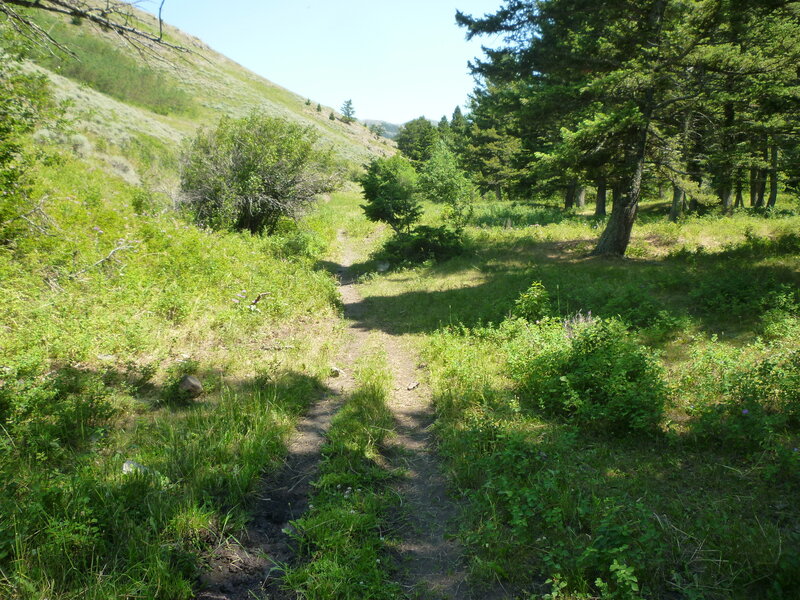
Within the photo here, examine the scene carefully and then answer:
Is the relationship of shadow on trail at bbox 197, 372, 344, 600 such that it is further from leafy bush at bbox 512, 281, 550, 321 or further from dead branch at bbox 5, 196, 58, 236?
dead branch at bbox 5, 196, 58, 236

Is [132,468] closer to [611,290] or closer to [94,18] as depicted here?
[94,18]

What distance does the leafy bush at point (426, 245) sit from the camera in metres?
17.0

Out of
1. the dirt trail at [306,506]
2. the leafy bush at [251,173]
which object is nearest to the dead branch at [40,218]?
the dirt trail at [306,506]

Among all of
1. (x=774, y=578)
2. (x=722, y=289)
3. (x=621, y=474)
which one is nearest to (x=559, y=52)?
(x=722, y=289)

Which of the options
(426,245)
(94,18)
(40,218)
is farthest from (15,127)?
(426,245)

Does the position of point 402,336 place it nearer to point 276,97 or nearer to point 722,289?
point 722,289

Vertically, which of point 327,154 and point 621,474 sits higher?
point 327,154

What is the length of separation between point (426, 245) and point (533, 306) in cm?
887

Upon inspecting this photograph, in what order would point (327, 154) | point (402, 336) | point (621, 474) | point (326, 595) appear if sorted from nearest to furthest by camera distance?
1. point (326, 595)
2. point (621, 474)
3. point (402, 336)
4. point (327, 154)

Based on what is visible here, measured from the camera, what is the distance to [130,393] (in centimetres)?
556

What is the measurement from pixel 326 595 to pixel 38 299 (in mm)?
6926

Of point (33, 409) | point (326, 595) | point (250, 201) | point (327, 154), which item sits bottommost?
point (326, 595)

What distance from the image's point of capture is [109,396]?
5188 millimetres

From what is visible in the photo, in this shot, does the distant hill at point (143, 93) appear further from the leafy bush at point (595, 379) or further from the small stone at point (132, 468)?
the leafy bush at point (595, 379)
